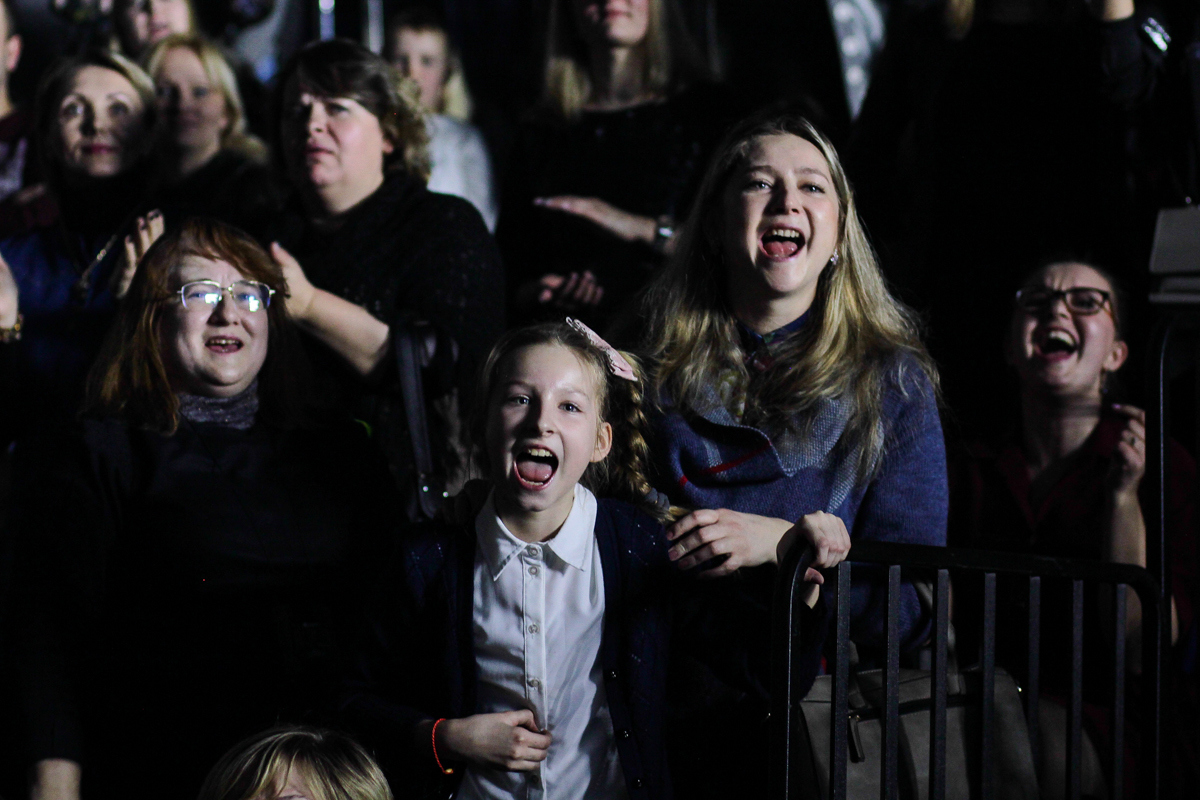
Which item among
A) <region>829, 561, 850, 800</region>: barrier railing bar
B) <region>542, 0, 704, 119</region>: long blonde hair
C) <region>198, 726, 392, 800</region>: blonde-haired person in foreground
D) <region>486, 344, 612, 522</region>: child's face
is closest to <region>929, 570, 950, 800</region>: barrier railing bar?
<region>829, 561, 850, 800</region>: barrier railing bar

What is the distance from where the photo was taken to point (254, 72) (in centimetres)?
402

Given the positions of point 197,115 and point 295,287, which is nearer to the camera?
point 295,287

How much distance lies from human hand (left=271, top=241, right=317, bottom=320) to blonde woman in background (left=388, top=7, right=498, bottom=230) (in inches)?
45.7

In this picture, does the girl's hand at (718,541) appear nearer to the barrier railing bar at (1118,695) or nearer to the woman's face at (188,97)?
the barrier railing bar at (1118,695)

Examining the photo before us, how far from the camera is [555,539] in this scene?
6.08 ft

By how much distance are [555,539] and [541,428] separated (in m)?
0.17

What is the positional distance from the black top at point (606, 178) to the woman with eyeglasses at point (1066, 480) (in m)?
0.90

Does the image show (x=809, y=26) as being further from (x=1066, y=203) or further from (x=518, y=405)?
(x=518, y=405)

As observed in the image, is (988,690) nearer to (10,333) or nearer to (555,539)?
(555,539)

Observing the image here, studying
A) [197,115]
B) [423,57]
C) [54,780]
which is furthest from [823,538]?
Result: [197,115]

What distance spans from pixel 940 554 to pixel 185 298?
1385 mm

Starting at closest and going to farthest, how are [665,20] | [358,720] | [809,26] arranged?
[358,720]
[665,20]
[809,26]

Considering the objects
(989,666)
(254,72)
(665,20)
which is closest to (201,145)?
(254,72)

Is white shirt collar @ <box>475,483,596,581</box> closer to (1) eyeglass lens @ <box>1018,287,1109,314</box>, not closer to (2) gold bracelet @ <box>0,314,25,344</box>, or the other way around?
(1) eyeglass lens @ <box>1018,287,1109,314</box>
